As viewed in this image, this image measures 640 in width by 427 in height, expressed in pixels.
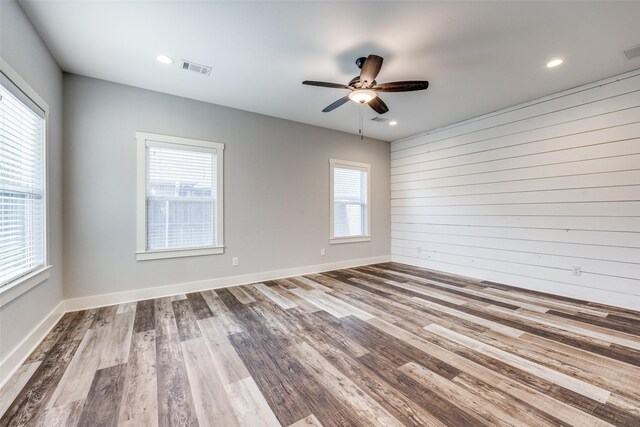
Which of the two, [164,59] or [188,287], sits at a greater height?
[164,59]

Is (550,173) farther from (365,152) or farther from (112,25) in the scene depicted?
(112,25)

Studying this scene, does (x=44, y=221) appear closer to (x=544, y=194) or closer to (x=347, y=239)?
(x=347, y=239)

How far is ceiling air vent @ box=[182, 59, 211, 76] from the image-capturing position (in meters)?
2.88

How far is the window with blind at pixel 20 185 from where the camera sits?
76.8 inches

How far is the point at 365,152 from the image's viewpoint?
571 centimetres

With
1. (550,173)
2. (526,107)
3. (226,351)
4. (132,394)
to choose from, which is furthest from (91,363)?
(526,107)

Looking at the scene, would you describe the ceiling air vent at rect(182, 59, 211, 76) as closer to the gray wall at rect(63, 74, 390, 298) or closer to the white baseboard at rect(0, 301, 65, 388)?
the gray wall at rect(63, 74, 390, 298)

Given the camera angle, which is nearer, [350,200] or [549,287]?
[549,287]

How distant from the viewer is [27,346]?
6.96 feet

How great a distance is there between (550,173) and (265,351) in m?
4.41

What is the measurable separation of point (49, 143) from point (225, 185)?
1904 mm

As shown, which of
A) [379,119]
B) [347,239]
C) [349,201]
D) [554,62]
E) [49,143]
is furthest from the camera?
[349,201]

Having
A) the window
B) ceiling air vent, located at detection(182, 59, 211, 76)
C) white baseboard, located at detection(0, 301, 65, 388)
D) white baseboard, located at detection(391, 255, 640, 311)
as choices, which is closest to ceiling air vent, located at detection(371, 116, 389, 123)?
the window

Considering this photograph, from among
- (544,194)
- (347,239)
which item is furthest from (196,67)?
(544,194)
